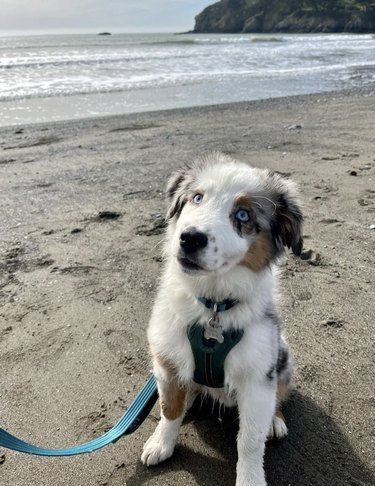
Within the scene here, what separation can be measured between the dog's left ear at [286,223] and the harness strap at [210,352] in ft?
1.83

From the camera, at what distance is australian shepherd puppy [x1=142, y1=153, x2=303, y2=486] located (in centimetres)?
233

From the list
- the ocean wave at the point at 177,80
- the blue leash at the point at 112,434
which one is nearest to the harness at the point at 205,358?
the blue leash at the point at 112,434

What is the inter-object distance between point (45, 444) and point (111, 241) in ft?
8.46

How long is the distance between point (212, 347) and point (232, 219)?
0.69 m

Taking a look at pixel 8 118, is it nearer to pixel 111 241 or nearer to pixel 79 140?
pixel 79 140

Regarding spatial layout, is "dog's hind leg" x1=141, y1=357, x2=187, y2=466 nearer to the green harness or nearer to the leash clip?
the green harness

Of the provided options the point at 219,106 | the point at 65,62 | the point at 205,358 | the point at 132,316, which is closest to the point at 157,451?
the point at 205,358

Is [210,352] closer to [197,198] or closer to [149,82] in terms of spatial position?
[197,198]

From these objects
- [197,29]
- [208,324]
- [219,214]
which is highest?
[219,214]

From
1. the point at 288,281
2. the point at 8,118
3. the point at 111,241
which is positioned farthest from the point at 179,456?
the point at 8,118

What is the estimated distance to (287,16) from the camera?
319 ft

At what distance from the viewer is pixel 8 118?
11.7 metres

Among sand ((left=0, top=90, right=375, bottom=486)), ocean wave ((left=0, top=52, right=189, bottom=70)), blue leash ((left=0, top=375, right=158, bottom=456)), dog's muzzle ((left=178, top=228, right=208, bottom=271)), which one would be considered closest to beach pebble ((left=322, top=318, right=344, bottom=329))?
sand ((left=0, top=90, right=375, bottom=486))

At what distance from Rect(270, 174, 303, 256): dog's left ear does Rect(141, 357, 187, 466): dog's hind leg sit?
95 centimetres
